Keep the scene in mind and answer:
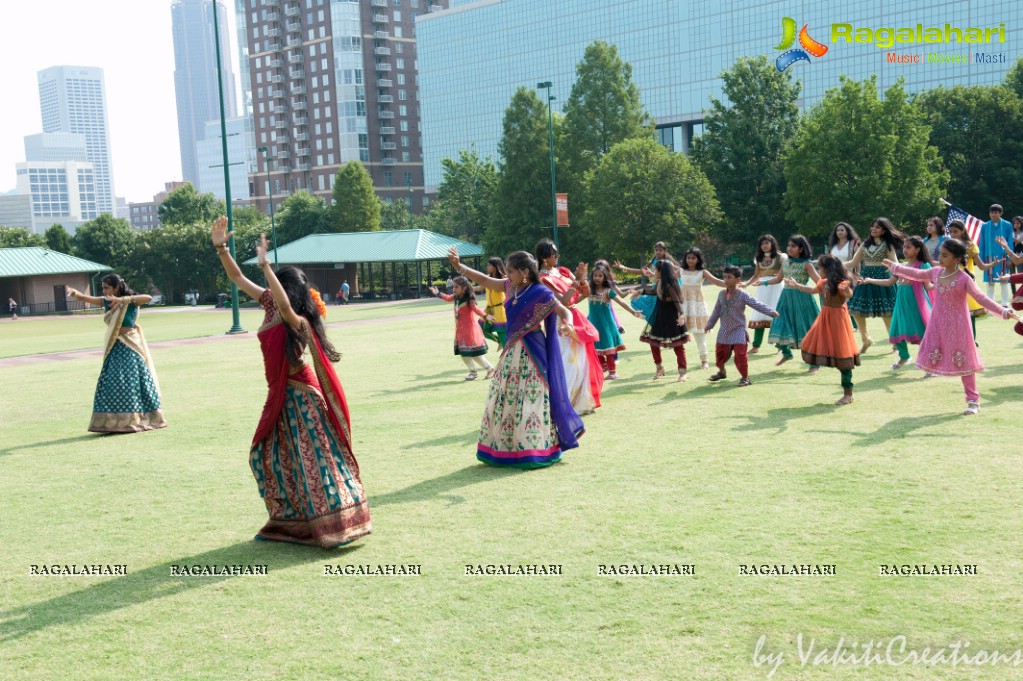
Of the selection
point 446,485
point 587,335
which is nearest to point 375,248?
point 587,335

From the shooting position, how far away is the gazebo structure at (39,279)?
6356 cm

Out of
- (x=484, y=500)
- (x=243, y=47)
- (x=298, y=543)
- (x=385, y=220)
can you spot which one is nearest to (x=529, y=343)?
(x=484, y=500)

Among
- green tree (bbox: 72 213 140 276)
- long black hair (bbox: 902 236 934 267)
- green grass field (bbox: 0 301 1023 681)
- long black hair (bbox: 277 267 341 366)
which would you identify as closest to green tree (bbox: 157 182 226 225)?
green tree (bbox: 72 213 140 276)

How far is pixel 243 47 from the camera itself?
13562 cm

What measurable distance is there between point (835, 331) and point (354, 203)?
72.5 metres

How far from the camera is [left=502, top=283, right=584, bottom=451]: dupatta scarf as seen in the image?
27.0 ft

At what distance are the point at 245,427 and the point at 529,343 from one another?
4432 millimetres

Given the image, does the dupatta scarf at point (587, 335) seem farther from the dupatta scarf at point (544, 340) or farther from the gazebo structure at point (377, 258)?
the gazebo structure at point (377, 258)

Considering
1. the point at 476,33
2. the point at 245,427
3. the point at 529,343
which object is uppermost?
the point at 476,33

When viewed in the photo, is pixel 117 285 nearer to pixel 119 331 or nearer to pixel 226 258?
pixel 119 331

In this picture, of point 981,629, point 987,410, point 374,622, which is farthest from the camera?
point 987,410

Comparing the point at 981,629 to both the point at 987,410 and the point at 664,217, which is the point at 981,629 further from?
the point at 664,217

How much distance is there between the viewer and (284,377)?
6262 millimetres

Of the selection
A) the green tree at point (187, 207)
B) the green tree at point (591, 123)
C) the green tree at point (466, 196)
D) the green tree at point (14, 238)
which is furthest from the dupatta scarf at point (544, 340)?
the green tree at point (187, 207)
